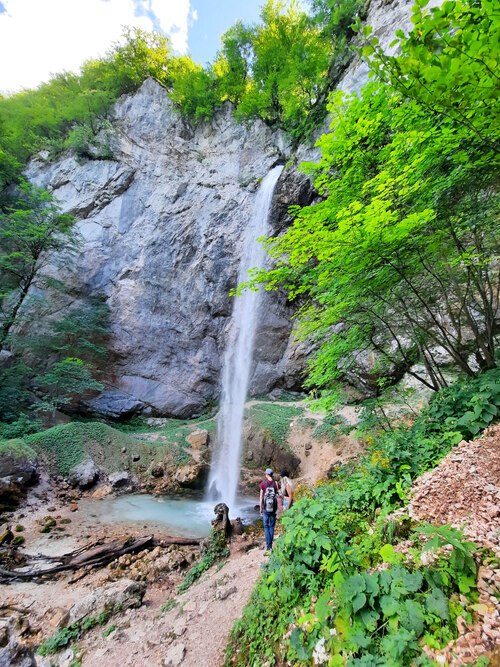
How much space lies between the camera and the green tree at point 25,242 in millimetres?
12953

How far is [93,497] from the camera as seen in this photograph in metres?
9.36

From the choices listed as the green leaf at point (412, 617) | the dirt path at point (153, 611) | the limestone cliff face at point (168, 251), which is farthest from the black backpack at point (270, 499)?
the limestone cliff face at point (168, 251)

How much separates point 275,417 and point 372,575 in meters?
11.6

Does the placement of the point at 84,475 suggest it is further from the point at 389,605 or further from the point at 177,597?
the point at 389,605

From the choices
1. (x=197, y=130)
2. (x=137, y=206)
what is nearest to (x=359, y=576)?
(x=137, y=206)

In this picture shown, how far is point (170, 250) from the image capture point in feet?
60.4

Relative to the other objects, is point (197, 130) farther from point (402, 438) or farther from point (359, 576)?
point (359, 576)

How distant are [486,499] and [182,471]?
10.9 metres

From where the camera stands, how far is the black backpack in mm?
4999

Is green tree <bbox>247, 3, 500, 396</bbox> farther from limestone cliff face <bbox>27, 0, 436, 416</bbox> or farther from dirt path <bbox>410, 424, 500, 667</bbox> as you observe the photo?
limestone cliff face <bbox>27, 0, 436, 416</bbox>

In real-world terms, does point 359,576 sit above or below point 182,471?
above

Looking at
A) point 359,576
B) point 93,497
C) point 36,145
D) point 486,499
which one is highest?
point 36,145

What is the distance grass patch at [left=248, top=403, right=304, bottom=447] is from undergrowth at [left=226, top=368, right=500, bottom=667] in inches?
336

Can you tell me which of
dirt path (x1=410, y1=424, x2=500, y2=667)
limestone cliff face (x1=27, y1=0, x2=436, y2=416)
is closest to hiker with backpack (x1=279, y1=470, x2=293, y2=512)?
dirt path (x1=410, y1=424, x2=500, y2=667)
